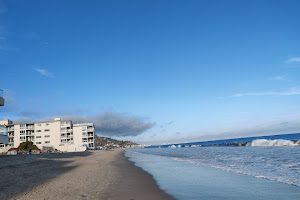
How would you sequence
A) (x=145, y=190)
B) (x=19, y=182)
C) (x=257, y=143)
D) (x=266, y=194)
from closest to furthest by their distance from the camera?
(x=266, y=194)
(x=145, y=190)
(x=19, y=182)
(x=257, y=143)

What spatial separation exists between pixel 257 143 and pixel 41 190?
7044cm

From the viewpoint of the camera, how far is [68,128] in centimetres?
9762

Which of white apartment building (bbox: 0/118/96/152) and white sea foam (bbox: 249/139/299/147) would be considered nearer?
white sea foam (bbox: 249/139/299/147)

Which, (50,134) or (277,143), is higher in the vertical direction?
(50,134)

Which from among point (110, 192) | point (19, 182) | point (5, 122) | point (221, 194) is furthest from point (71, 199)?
point (5, 122)

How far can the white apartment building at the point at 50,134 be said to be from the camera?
94.0 m

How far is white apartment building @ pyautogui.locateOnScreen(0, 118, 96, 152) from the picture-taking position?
9400 centimetres

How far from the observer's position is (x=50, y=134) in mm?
95000

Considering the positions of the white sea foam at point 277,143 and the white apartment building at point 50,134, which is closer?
the white sea foam at point 277,143

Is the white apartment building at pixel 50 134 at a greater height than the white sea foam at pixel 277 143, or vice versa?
the white apartment building at pixel 50 134

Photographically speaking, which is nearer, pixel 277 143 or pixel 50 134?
pixel 277 143

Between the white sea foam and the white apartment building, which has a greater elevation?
the white apartment building

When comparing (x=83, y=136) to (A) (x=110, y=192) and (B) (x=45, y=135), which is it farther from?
(A) (x=110, y=192)

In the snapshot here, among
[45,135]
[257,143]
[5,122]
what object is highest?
[5,122]
